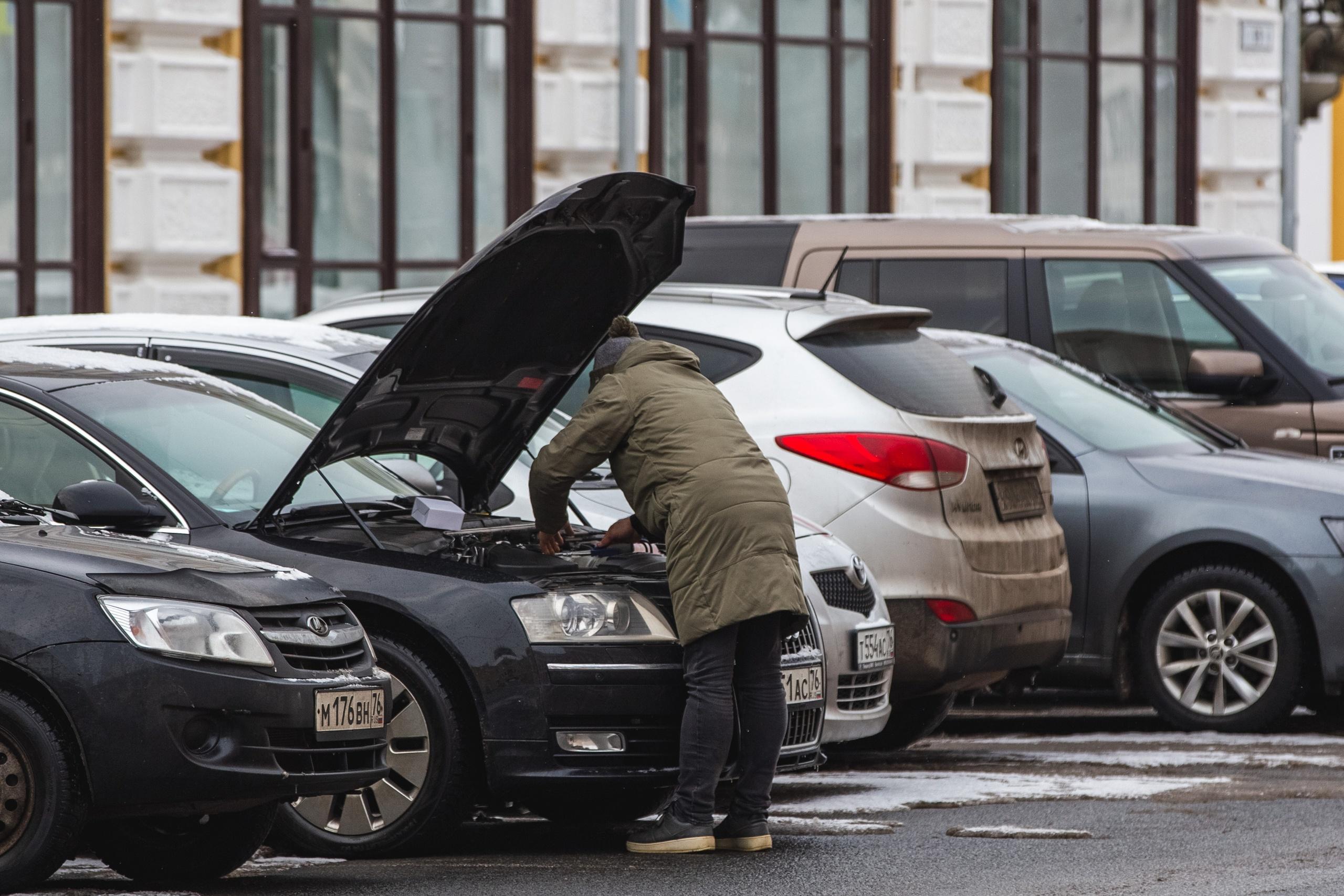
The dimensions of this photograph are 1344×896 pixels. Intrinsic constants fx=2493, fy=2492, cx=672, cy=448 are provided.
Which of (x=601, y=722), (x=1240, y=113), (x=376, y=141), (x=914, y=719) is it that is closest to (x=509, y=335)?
(x=601, y=722)

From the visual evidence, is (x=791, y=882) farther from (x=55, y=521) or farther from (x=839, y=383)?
(x=839, y=383)

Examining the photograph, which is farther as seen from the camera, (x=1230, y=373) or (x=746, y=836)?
(x=1230, y=373)

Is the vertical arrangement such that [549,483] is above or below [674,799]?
above

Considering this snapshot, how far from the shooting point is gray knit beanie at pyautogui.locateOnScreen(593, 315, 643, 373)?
7391 millimetres

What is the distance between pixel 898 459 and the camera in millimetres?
8781

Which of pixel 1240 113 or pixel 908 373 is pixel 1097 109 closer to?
pixel 1240 113

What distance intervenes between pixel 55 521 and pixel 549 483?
140 cm

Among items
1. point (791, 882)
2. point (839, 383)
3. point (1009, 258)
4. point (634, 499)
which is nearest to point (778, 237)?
point (1009, 258)

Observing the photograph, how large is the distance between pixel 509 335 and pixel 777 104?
12837 millimetres

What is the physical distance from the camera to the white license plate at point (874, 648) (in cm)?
801

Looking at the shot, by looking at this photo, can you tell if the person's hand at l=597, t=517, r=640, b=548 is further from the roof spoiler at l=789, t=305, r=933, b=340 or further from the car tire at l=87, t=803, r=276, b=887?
the roof spoiler at l=789, t=305, r=933, b=340

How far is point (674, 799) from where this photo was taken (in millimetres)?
7012

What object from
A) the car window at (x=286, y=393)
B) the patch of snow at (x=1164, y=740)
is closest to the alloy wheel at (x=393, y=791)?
the car window at (x=286, y=393)

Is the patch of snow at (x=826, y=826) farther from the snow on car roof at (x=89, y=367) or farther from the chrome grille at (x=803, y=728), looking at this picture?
the snow on car roof at (x=89, y=367)
